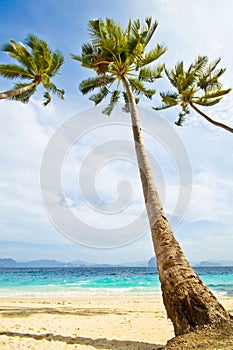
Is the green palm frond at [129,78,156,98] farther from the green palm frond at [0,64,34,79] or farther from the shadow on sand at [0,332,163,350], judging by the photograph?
the shadow on sand at [0,332,163,350]

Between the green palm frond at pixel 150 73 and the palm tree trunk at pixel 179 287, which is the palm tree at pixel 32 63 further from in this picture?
the palm tree trunk at pixel 179 287

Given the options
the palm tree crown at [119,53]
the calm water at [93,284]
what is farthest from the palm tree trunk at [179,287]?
the calm water at [93,284]

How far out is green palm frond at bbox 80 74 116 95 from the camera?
13.1m

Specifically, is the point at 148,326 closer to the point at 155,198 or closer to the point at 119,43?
the point at 155,198

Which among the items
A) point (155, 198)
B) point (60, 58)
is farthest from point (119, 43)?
point (155, 198)

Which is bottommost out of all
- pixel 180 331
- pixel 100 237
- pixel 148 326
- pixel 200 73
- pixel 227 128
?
pixel 148 326

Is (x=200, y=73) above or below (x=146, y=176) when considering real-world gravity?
above

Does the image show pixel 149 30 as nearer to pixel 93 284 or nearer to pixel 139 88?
pixel 139 88

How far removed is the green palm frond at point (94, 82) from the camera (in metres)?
13.1

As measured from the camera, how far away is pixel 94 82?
1338 centimetres

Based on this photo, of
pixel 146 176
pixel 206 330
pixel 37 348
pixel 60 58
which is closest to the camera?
pixel 206 330

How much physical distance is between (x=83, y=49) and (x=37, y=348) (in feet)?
35.8

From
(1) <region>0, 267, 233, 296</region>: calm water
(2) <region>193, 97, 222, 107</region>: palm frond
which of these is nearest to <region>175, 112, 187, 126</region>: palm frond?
(2) <region>193, 97, 222, 107</region>: palm frond

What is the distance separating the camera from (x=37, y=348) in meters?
5.98
